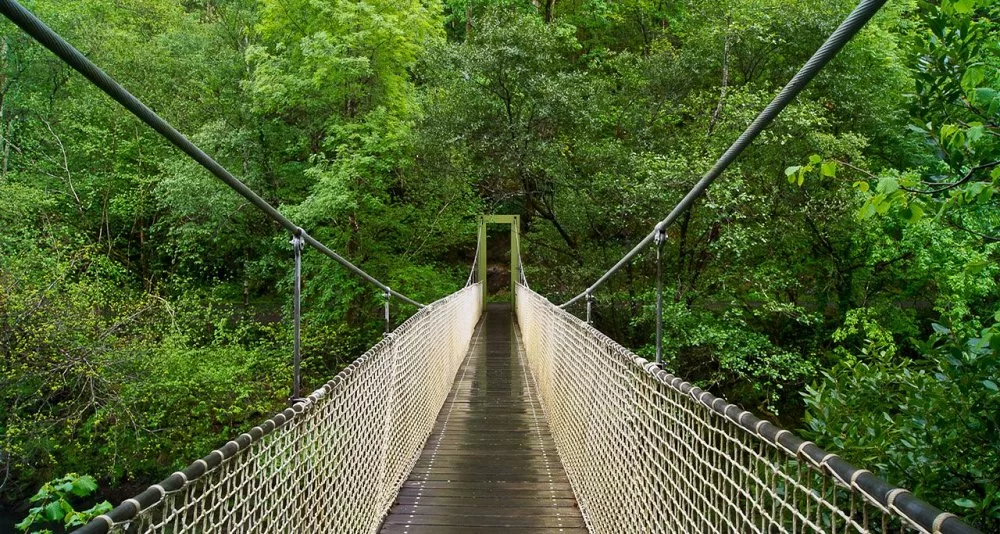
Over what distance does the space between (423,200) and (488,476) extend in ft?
20.4

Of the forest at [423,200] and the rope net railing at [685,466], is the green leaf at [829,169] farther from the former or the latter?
the forest at [423,200]

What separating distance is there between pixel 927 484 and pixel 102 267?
8.10 metres

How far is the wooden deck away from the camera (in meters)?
2.13

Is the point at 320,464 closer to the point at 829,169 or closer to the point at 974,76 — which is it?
the point at 829,169

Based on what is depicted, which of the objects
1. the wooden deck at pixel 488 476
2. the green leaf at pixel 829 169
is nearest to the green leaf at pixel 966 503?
the green leaf at pixel 829 169

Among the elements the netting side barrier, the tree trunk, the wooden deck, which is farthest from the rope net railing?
the tree trunk

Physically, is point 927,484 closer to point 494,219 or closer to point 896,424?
point 896,424

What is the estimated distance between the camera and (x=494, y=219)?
1016cm

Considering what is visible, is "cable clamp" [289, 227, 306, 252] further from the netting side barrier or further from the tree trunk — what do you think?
the tree trunk

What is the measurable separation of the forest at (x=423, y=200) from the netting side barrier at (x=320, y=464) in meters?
2.78

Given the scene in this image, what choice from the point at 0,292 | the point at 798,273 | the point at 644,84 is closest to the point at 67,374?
the point at 0,292

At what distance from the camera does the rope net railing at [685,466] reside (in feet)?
2.34

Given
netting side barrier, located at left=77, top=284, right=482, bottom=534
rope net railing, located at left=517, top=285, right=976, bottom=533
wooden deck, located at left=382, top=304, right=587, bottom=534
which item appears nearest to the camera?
rope net railing, located at left=517, top=285, right=976, bottom=533

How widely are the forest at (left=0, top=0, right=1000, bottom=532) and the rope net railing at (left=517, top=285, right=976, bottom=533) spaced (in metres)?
2.32
